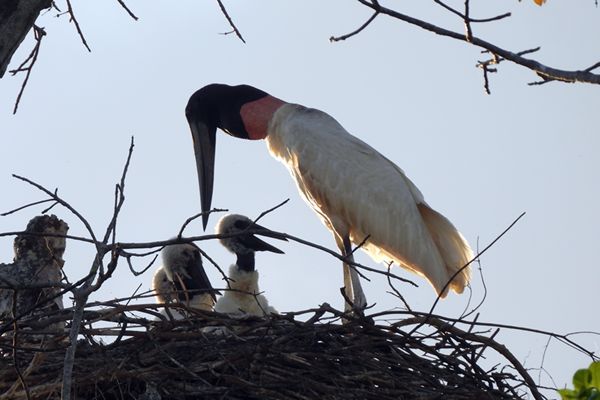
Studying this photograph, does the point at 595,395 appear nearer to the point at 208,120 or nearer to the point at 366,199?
the point at 366,199

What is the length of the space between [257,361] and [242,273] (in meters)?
1.92

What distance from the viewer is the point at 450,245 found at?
23.9ft

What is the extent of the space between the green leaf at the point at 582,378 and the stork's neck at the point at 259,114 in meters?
5.22

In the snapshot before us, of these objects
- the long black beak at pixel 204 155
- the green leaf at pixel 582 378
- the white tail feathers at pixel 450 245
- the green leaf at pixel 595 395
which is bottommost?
the green leaf at pixel 595 395

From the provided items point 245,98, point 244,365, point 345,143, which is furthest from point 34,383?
point 245,98

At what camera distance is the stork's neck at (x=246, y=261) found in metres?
6.98

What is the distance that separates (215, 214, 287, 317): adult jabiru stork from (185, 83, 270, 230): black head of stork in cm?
107

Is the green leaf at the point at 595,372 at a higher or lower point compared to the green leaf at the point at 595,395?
higher

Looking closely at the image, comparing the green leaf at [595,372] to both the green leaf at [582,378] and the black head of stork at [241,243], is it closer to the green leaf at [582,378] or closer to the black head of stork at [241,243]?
the green leaf at [582,378]

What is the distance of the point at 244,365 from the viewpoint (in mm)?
4980

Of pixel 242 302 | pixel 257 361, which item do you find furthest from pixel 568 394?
pixel 242 302

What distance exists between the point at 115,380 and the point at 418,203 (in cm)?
309

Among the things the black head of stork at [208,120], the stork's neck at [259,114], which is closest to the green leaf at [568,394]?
the stork's neck at [259,114]

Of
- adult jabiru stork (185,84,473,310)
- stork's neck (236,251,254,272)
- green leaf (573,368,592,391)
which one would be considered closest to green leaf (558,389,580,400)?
green leaf (573,368,592,391)
